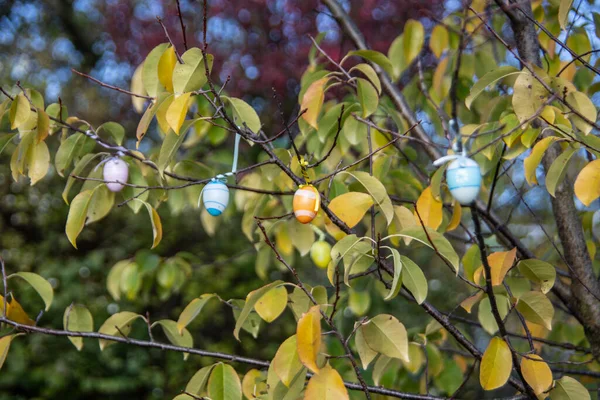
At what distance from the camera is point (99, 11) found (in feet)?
17.0

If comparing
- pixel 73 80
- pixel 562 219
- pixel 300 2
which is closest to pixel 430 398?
pixel 562 219

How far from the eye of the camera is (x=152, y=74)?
1.10 m

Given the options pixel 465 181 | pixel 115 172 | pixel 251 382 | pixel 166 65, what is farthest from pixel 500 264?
pixel 115 172

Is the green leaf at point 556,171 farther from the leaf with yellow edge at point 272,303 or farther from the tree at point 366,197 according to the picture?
the leaf with yellow edge at point 272,303

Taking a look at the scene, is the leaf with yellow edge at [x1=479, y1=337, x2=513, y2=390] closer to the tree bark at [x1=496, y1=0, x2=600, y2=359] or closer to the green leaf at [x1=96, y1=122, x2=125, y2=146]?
the tree bark at [x1=496, y1=0, x2=600, y2=359]

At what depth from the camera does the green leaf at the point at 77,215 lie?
108 centimetres

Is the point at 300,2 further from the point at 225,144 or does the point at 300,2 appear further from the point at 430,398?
the point at 430,398

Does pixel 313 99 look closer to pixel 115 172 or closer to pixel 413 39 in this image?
pixel 115 172

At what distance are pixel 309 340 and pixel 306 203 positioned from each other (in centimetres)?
27

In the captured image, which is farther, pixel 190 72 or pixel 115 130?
pixel 115 130

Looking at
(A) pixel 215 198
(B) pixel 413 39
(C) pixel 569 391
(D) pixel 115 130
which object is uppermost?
(B) pixel 413 39

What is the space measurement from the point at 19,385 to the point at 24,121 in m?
2.81

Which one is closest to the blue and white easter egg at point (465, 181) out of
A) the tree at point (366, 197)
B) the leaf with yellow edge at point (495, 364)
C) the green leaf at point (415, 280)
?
the tree at point (366, 197)

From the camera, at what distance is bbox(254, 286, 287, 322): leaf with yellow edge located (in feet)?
3.40
